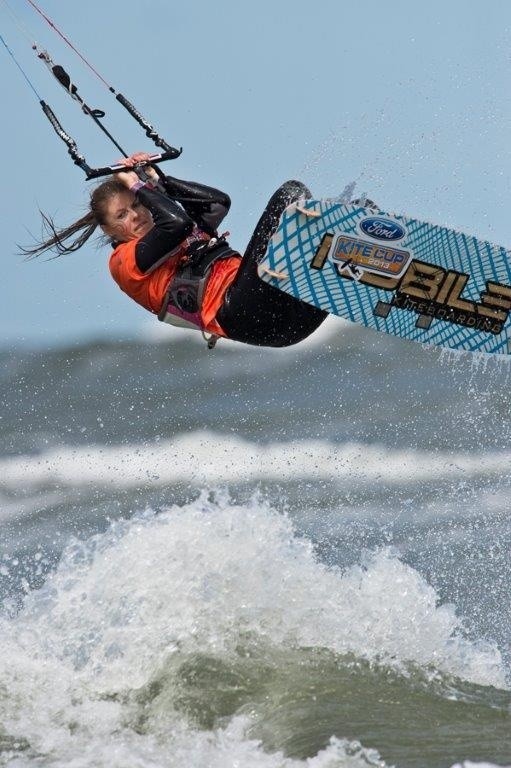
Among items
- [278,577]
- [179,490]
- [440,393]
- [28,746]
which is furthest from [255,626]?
[440,393]

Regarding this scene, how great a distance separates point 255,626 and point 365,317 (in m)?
1.85

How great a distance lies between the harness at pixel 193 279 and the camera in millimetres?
6375

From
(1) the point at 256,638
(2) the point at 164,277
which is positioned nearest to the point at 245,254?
(2) the point at 164,277

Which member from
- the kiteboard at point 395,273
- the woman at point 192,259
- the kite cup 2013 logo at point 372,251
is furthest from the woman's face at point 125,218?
the kite cup 2013 logo at point 372,251

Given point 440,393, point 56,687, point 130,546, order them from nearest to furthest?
1. point 56,687
2. point 130,546
3. point 440,393

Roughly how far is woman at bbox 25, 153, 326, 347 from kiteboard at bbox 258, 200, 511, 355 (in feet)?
0.36

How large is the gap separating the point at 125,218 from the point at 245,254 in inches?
28.9

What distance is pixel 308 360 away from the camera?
18.7m

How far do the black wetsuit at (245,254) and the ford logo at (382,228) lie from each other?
0.37 meters

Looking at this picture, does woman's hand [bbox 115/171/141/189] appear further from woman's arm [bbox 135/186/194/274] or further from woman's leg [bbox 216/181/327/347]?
woman's leg [bbox 216/181/327/347]

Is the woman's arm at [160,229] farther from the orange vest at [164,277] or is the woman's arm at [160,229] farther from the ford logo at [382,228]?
the ford logo at [382,228]

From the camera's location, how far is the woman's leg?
20.6 ft

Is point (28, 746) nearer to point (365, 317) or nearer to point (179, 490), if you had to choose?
point (365, 317)

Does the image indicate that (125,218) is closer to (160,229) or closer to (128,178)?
(128,178)
